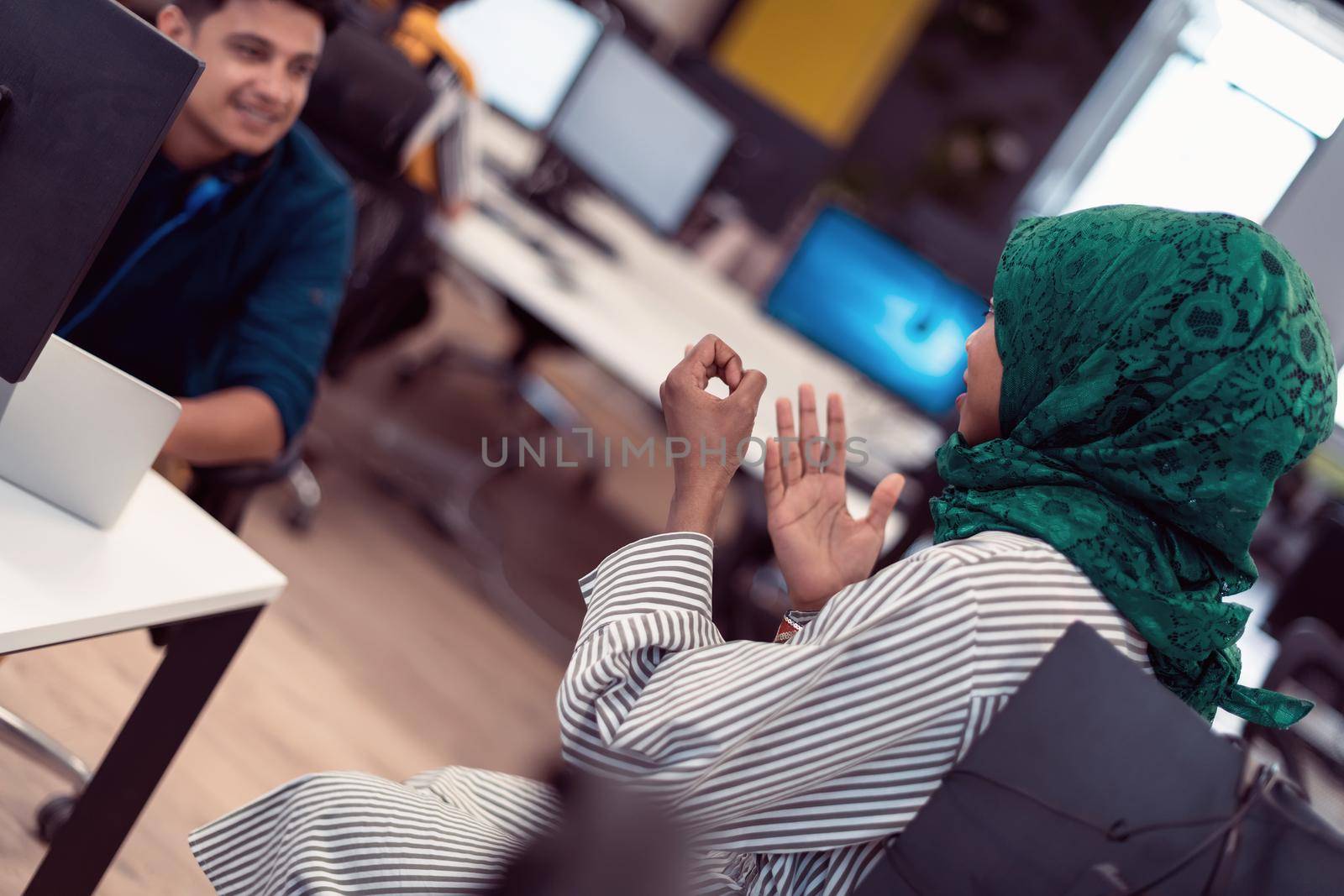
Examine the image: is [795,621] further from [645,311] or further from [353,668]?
[645,311]

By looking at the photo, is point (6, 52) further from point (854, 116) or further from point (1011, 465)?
point (854, 116)

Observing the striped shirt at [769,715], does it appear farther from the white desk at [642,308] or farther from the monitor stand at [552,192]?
the monitor stand at [552,192]

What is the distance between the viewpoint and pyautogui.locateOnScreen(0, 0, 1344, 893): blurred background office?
6.35ft

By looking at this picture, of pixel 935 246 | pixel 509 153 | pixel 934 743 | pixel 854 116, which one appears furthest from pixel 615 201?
pixel 854 116

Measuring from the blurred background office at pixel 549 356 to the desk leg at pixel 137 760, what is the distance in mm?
246

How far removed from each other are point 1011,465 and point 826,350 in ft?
6.84

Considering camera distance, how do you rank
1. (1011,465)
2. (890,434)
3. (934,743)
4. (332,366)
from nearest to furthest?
1. (934,743)
2. (1011,465)
3. (332,366)
4. (890,434)

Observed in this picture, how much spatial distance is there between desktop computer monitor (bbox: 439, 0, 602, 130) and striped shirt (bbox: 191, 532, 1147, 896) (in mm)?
2345

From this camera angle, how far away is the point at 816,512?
3.57ft

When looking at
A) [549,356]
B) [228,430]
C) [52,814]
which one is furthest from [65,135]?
[549,356]

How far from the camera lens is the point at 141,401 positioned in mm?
971

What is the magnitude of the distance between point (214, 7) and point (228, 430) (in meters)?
0.57

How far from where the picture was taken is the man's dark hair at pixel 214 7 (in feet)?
4.96

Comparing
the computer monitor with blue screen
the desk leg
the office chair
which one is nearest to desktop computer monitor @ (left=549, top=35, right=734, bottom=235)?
the computer monitor with blue screen
